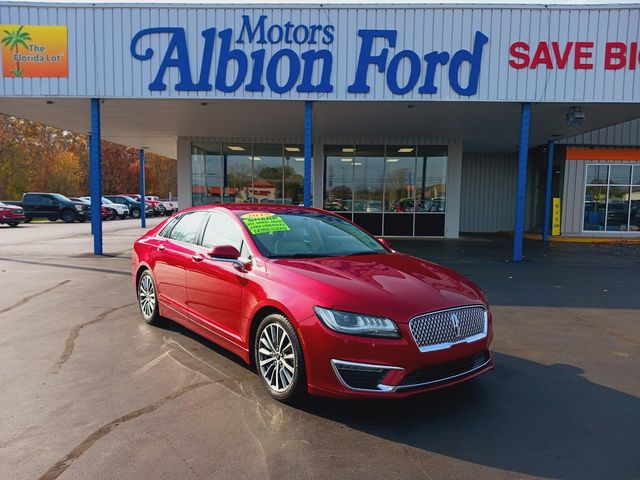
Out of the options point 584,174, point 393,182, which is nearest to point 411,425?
point 393,182

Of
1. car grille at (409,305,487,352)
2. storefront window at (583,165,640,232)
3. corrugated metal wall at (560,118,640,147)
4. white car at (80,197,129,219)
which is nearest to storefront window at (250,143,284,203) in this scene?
corrugated metal wall at (560,118,640,147)

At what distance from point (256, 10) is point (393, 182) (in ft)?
30.8

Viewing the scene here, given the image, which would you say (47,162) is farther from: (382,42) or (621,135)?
(621,135)

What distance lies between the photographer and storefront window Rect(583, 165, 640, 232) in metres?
19.4

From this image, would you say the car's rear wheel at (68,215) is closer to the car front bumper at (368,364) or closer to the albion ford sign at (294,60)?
the albion ford sign at (294,60)

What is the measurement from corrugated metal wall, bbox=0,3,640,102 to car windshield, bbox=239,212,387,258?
7278mm

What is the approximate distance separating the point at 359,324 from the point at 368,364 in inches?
11.0

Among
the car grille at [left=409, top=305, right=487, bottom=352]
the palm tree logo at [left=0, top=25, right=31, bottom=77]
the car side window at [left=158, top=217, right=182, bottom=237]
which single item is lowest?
the car grille at [left=409, top=305, right=487, bottom=352]

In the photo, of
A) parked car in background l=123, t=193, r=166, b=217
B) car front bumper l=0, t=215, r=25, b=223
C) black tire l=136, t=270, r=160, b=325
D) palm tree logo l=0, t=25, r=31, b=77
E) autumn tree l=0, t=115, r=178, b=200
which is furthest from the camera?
autumn tree l=0, t=115, r=178, b=200

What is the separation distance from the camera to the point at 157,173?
72.4m

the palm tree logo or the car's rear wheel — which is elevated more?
the palm tree logo

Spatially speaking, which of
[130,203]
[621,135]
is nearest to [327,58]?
[621,135]

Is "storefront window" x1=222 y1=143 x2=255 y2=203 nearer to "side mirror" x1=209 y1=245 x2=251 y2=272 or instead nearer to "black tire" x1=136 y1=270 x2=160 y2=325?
"black tire" x1=136 y1=270 x2=160 y2=325

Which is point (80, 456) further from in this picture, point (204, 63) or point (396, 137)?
point (396, 137)
